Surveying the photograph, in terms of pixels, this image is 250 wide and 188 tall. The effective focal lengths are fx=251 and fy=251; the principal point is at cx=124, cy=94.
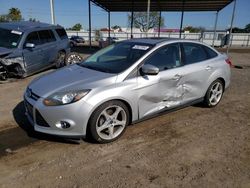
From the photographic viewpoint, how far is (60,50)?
9.63 metres

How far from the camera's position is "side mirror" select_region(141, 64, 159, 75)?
13.2 feet

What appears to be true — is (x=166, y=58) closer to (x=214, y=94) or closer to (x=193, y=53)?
(x=193, y=53)

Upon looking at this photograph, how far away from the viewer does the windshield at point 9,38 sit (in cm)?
760

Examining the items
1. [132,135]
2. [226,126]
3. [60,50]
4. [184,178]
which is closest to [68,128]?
[132,135]

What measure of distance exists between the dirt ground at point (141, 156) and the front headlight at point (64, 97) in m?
0.70

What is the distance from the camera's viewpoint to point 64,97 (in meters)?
3.55

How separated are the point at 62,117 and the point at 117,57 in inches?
64.9

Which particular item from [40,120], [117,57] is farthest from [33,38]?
[40,120]

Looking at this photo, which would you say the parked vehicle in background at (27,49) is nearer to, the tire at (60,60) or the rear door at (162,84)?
the tire at (60,60)

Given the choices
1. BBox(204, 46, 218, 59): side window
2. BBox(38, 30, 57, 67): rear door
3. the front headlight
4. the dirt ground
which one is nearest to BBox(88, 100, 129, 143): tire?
the dirt ground

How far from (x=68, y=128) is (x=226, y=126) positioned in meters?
2.88

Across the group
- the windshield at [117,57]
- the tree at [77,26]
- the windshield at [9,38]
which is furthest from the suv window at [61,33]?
the tree at [77,26]

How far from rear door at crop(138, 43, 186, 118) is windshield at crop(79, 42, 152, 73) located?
0.26m

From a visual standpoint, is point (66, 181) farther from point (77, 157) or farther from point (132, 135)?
point (132, 135)
